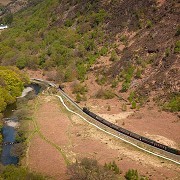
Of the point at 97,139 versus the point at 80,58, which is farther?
the point at 80,58

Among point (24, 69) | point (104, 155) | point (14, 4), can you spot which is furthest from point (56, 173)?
point (14, 4)

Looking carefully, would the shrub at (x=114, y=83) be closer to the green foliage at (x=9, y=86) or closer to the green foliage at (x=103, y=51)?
the green foliage at (x=103, y=51)

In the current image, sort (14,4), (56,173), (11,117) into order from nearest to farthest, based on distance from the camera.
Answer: (56,173), (11,117), (14,4)

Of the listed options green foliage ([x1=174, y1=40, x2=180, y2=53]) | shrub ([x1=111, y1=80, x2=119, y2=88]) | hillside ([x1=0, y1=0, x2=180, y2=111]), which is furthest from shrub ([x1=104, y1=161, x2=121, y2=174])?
green foliage ([x1=174, y1=40, x2=180, y2=53])

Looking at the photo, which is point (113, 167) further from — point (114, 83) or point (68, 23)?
point (68, 23)

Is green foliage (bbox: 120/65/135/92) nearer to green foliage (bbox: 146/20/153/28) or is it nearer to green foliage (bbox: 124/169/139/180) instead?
green foliage (bbox: 146/20/153/28)

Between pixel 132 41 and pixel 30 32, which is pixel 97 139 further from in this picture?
pixel 30 32
